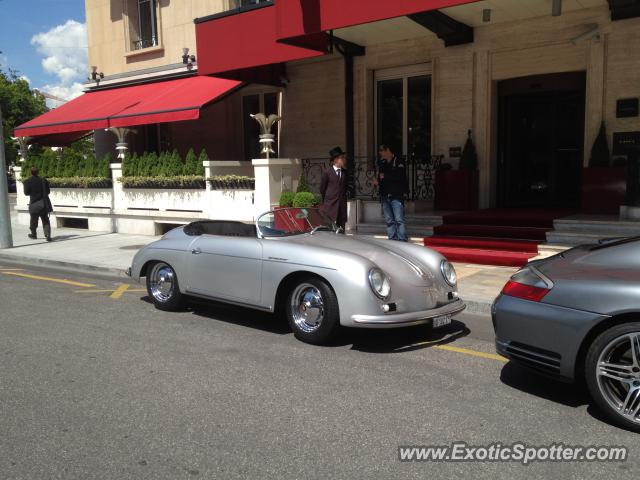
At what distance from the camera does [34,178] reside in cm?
1415

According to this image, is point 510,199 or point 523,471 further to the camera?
point 510,199

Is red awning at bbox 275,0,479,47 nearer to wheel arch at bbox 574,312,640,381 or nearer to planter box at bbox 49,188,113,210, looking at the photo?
wheel arch at bbox 574,312,640,381

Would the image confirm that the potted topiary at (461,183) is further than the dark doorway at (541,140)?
Yes

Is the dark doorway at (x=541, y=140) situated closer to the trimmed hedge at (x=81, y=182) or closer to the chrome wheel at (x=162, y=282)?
the chrome wheel at (x=162, y=282)

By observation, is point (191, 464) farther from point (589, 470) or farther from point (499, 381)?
point (499, 381)

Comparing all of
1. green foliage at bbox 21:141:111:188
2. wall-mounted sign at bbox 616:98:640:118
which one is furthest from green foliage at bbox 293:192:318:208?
green foliage at bbox 21:141:111:188

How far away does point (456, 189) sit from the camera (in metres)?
12.1

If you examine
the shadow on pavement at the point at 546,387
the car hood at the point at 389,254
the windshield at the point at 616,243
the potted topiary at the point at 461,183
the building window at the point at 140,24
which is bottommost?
the shadow on pavement at the point at 546,387

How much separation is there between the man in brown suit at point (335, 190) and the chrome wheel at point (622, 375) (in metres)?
6.62

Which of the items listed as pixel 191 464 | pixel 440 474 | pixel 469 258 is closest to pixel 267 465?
pixel 191 464

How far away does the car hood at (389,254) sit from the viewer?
5398 mm

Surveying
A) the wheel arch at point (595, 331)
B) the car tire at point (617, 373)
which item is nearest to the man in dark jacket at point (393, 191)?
the wheel arch at point (595, 331)

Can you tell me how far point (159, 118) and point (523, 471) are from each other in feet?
40.1

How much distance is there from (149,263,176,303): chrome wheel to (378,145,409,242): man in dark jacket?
435cm
